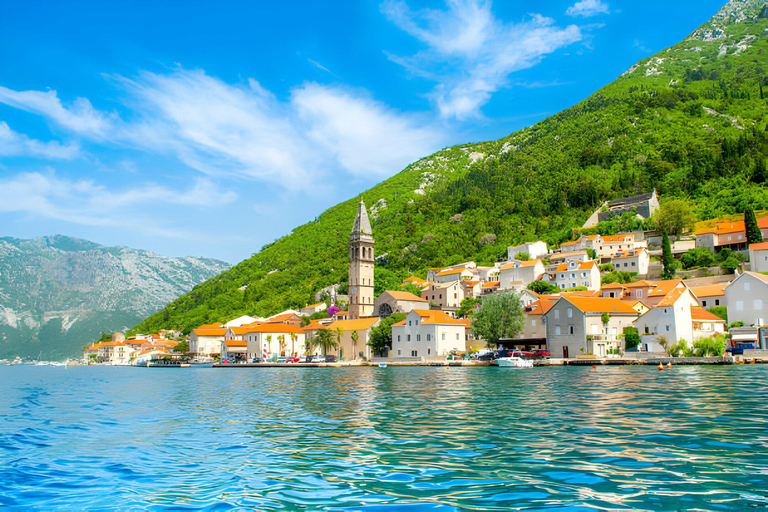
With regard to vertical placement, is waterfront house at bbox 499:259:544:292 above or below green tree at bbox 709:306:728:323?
above

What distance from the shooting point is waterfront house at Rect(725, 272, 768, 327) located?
58688mm

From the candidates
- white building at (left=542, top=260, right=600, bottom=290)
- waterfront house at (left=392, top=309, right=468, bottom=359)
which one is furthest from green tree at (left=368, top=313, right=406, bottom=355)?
white building at (left=542, top=260, right=600, bottom=290)

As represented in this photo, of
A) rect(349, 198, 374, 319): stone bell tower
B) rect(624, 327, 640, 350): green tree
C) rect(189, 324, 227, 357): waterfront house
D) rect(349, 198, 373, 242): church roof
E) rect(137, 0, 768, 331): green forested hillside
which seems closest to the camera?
rect(624, 327, 640, 350): green tree

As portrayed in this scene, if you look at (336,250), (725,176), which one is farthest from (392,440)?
(336,250)

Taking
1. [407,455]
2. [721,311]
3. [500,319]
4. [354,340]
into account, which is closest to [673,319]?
[721,311]

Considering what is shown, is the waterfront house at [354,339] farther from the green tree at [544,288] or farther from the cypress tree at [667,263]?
the cypress tree at [667,263]

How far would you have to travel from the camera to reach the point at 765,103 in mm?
173000

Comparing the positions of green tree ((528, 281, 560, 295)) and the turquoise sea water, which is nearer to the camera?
the turquoise sea water

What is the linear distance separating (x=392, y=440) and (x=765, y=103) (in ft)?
675

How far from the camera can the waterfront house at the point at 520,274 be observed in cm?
9638

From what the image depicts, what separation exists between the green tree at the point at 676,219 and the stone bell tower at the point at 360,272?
56112 mm

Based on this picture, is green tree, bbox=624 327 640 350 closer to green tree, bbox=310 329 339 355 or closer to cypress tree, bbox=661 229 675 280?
cypress tree, bbox=661 229 675 280

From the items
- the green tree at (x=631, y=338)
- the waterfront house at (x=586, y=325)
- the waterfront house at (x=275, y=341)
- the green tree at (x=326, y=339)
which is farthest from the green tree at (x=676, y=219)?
the waterfront house at (x=275, y=341)

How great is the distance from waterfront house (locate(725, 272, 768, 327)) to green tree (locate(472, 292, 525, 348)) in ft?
75.5
